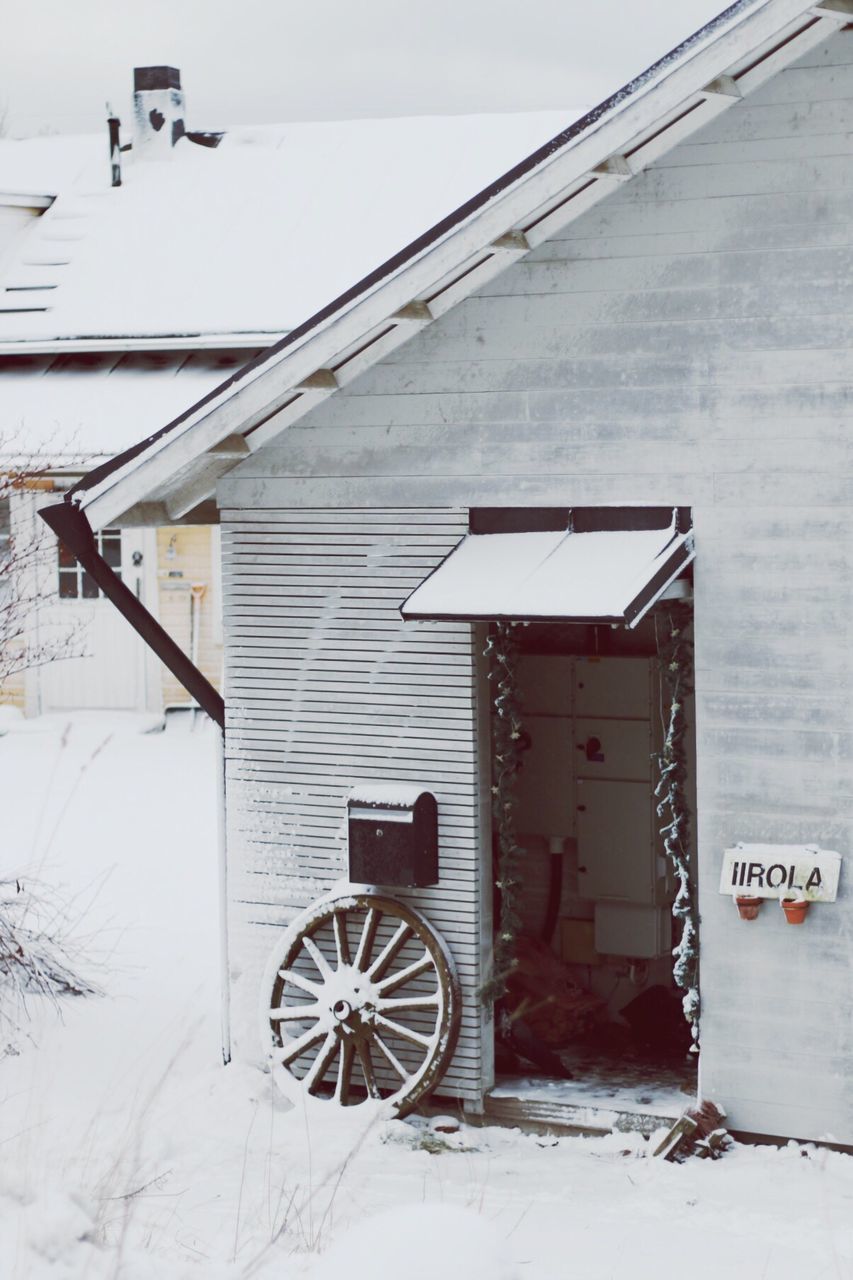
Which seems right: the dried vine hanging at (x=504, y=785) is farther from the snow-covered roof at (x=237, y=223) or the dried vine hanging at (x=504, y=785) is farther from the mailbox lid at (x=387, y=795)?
the snow-covered roof at (x=237, y=223)

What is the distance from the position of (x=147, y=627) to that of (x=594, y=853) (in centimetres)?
316

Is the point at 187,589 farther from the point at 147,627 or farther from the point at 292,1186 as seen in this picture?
the point at 292,1186

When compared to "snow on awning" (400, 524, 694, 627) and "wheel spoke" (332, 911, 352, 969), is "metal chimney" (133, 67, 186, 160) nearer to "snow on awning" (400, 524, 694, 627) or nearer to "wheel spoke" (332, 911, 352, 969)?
"snow on awning" (400, 524, 694, 627)

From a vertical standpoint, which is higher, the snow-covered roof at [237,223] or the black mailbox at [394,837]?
the snow-covered roof at [237,223]

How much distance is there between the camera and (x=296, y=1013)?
898 centimetres

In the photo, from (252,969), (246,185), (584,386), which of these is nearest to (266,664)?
(252,969)

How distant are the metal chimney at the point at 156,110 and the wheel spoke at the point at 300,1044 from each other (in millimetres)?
15240

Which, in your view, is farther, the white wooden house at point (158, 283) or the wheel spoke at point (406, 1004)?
the white wooden house at point (158, 283)

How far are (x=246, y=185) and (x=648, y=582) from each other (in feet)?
46.0

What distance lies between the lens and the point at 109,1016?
10562 millimetres

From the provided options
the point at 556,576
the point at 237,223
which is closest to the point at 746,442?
the point at 556,576

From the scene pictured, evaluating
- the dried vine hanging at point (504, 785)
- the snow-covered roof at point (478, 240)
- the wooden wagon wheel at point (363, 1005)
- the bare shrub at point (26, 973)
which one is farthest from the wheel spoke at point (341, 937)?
the snow-covered roof at point (478, 240)

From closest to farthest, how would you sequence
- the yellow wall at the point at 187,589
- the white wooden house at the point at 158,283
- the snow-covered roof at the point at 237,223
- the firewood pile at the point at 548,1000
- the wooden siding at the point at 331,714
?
the wooden siding at the point at 331,714 → the firewood pile at the point at 548,1000 → the white wooden house at the point at 158,283 → the snow-covered roof at the point at 237,223 → the yellow wall at the point at 187,589

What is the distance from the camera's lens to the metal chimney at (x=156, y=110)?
21.4 m
